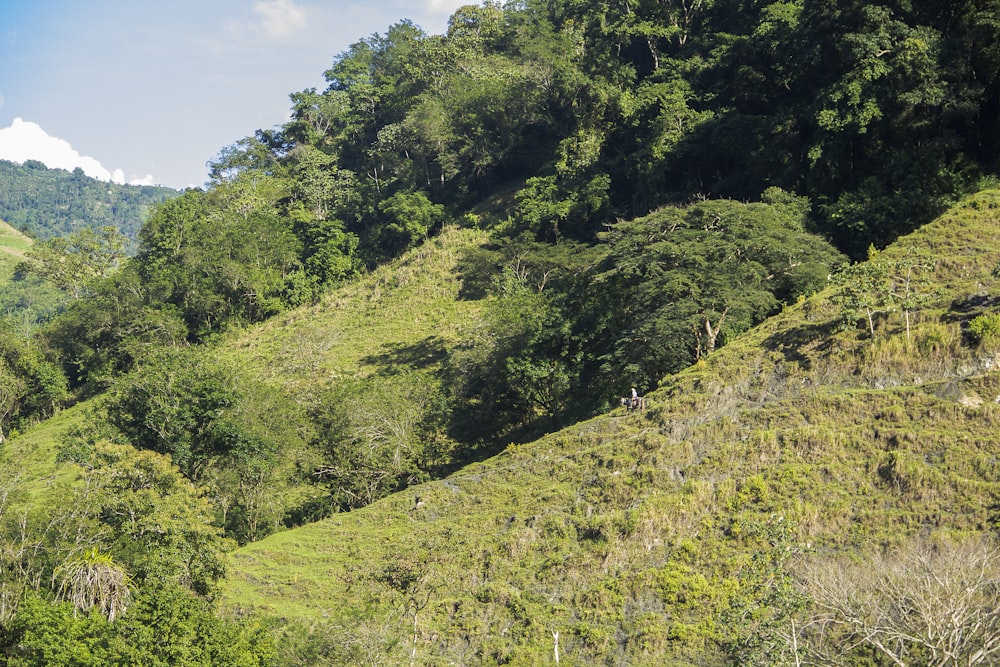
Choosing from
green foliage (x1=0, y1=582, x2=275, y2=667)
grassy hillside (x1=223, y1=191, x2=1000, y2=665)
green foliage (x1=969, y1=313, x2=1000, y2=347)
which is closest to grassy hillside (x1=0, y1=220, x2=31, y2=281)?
grassy hillside (x1=223, y1=191, x2=1000, y2=665)

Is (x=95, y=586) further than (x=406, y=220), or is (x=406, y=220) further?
(x=406, y=220)

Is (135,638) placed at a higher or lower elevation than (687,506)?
higher

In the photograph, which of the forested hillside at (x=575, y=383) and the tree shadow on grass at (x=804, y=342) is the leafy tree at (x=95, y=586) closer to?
the forested hillside at (x=575, y=383)

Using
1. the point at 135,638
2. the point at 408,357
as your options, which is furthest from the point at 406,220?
the point at 135,638

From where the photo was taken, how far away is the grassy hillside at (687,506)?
21938 millimetres

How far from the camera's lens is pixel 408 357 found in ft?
177

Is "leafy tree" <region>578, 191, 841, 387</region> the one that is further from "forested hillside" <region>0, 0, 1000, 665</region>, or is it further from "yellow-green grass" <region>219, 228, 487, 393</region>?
"yellow-green grass" <region>219, 228, 487, 393</region>

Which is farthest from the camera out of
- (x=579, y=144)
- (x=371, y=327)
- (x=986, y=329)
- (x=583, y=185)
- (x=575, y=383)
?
(x=371, y=327)

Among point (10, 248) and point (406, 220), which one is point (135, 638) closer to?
point (406, 220)

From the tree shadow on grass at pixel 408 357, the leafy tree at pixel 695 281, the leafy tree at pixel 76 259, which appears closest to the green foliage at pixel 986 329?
the leafy tree at pixel 695 281

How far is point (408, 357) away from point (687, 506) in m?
31.1

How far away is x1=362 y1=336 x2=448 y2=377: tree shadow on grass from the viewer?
5203 centimetres

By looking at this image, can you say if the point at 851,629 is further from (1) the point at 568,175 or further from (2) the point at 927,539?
(1) the point at 568,175

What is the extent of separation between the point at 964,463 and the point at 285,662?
1883cm
